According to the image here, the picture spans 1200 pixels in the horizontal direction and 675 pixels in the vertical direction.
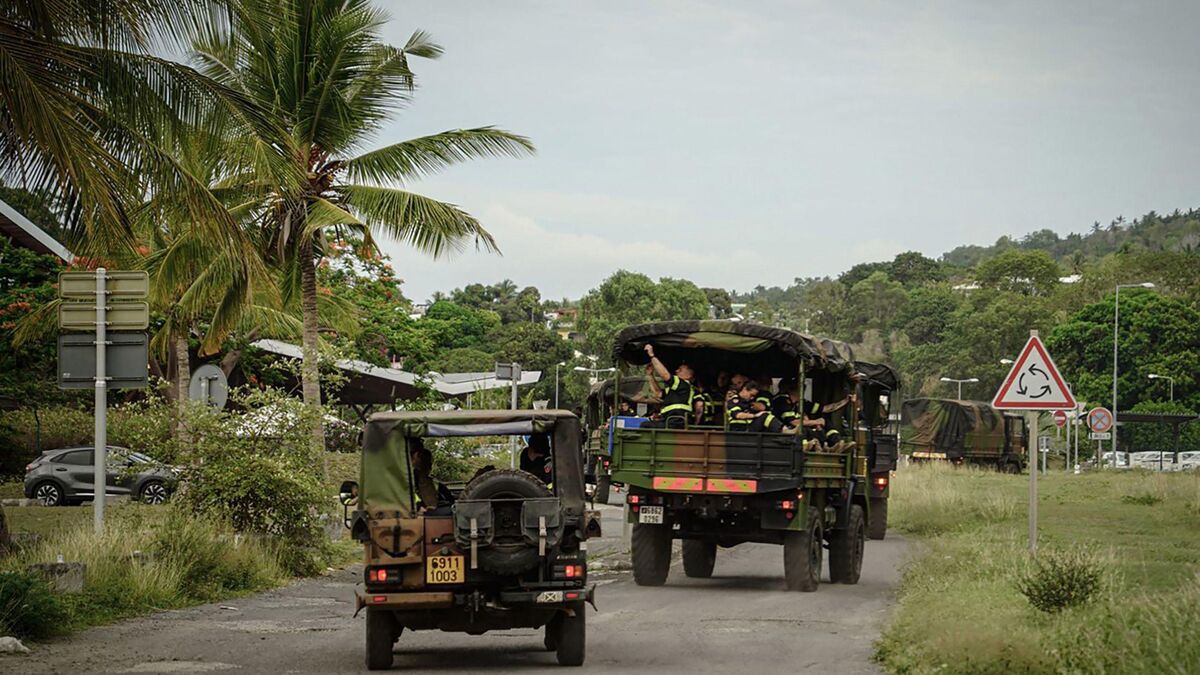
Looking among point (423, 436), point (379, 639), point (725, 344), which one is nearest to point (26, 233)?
point (725, 344)

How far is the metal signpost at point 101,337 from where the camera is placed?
16.4 metres

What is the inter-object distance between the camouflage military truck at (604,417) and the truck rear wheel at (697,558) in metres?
1.45

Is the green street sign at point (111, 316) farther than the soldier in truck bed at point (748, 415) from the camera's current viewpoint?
No

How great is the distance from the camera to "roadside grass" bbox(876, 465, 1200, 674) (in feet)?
34.1

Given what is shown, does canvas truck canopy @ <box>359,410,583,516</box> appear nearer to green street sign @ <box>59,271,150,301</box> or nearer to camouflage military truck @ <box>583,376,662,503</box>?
camouflage military truck @ <box>583,376,662,503</box>

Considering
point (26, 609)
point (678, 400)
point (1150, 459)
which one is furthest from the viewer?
point (1150, 459)

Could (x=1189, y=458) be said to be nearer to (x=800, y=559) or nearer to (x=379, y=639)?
(x=800, y=559)

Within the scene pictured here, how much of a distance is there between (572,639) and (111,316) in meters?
7.45

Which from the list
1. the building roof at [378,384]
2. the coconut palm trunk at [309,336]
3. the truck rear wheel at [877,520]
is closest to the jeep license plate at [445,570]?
the coconut palm trunk at [309,336]

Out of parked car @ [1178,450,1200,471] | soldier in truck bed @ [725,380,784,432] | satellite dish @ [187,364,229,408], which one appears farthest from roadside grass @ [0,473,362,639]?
parked car @ [1178,450,1200,471]

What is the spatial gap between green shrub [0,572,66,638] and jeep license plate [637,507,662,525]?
7.28 meters

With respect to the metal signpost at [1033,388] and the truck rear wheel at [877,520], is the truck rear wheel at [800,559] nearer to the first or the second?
the metal signpost at [1033,388]

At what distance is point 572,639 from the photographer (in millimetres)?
11906

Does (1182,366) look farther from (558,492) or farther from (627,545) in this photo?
(558,492)
